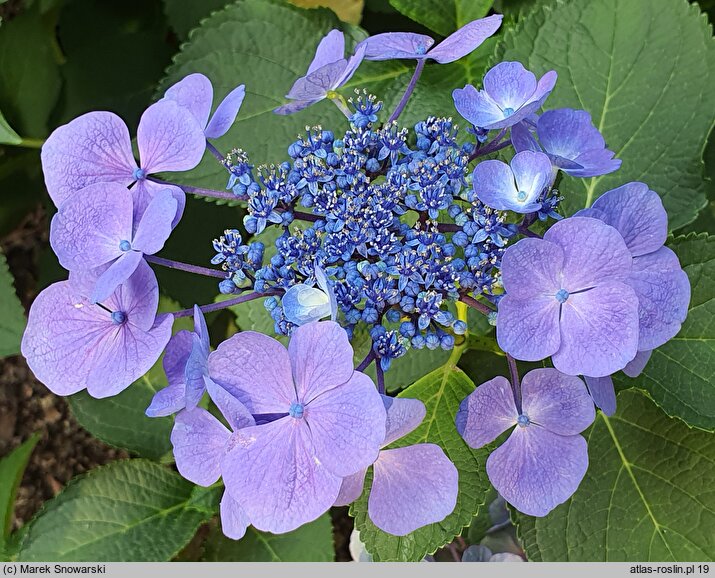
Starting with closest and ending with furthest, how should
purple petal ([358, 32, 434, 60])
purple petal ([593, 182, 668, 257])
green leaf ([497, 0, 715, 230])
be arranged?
purple petal ([593, 182, 668, 257]) → purple petal ([358, 32, 434, 60]) → green leaf ([497, 0, 715, 230])

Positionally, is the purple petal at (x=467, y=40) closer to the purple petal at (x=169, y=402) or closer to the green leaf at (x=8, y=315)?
the purple petal at (x=169, y=402)

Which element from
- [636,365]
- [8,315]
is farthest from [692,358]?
[8,315]

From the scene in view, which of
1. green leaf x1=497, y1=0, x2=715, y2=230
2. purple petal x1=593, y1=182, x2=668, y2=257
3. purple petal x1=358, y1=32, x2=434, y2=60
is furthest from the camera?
green leaf x1=497, y1=0, x2=715, y2=230

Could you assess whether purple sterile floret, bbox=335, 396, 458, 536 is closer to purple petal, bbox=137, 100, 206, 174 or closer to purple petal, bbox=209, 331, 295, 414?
purple petal, bbox=209, 331, 295, 414

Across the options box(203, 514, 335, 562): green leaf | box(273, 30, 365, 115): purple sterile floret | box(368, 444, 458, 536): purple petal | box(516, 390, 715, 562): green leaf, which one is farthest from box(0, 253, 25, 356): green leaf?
box(516, 390, 715, 562): green leaf

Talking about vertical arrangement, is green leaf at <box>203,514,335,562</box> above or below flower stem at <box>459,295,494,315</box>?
below

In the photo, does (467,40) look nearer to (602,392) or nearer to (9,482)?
(602,392)

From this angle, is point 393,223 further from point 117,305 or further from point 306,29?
point 306,29

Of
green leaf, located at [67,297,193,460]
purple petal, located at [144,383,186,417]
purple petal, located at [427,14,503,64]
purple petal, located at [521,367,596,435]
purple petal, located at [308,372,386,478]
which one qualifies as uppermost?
purple petal, located at [427,14,503,64]
